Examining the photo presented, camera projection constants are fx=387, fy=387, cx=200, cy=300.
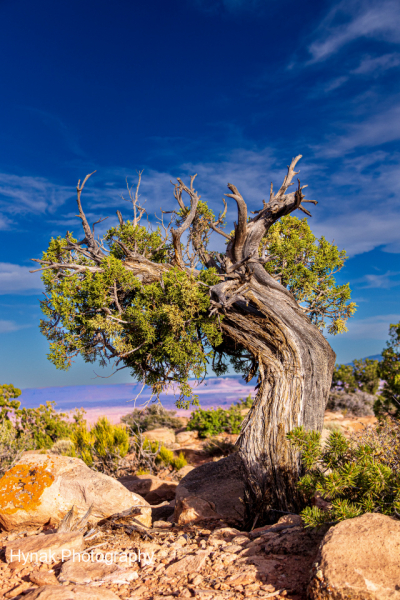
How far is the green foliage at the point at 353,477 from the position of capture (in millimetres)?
4008

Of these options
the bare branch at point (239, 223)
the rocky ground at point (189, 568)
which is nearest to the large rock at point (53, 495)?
the rocky ground at point (189, 568)

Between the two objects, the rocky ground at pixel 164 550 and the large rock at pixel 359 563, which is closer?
the large rock at pixel 359 563

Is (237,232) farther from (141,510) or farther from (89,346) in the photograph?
(141,510)

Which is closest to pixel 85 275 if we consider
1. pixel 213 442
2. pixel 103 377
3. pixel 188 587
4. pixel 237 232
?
pixel 103 377

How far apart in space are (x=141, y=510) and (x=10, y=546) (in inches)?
96.8

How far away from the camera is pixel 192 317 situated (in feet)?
25.6

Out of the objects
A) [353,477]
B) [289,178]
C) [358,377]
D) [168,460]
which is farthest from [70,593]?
[358,377]

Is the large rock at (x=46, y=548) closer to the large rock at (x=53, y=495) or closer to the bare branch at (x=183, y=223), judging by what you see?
the large rock at (x=53, y=495)

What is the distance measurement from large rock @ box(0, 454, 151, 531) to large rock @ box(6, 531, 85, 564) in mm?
1472

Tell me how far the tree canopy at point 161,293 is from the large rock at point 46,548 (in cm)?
357

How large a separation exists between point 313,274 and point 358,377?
18.5 meters

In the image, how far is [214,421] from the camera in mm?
17922

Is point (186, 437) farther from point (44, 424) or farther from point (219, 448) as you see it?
point (44, 424)

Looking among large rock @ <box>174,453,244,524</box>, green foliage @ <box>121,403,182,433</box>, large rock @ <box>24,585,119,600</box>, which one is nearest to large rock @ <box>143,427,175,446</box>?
green foliage @ <box>121,403,182,433</box>
